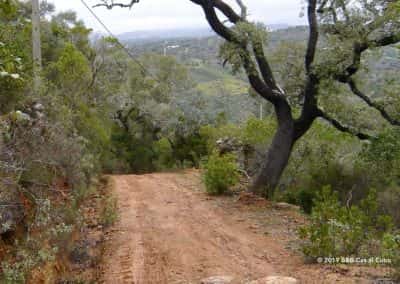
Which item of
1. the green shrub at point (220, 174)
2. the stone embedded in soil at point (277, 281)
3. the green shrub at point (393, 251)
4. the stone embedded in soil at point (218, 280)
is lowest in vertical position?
the green shrub at point (220, 174)

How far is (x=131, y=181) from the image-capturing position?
699 inches

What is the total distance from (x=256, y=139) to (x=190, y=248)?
8301mm

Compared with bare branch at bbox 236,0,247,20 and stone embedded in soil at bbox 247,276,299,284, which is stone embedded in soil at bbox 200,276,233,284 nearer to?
stone embedded in soil at bbox 247,276,299,284

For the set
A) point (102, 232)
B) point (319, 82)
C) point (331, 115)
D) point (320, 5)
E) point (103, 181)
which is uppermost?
point (320, 5)

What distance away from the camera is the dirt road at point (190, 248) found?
730 cm

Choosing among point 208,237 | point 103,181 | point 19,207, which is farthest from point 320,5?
point 103,181

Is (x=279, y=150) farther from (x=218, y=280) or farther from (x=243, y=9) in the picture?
(x=218, y=280)

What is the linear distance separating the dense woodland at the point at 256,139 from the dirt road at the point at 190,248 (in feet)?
2.34

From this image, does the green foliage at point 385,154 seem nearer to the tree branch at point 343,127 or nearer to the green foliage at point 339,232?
the tree branch at point 343,127

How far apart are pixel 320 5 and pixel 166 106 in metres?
15.6

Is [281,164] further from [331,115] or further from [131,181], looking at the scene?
[131,181]

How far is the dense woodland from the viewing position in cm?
616

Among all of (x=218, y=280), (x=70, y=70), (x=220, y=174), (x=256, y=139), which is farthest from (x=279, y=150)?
(x=70, y=70)

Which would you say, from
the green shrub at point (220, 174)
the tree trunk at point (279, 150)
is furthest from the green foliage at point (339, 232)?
the green shrub at point (220, 174)
